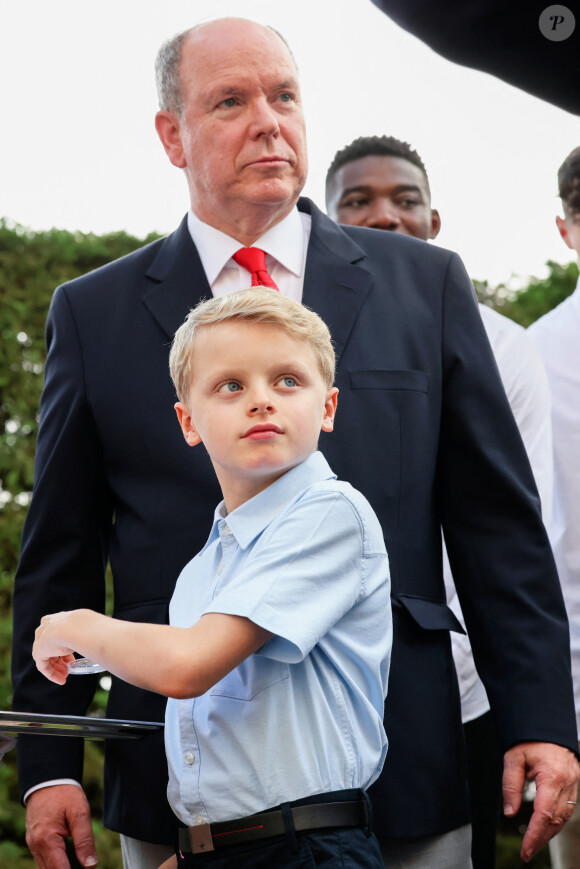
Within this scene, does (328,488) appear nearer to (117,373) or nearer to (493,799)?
(117,373)

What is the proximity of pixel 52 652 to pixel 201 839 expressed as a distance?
315 mm

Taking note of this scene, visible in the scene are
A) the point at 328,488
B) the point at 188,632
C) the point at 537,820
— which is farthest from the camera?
the point at 537,820

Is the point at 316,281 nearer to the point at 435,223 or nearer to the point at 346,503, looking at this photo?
the point at 346,503

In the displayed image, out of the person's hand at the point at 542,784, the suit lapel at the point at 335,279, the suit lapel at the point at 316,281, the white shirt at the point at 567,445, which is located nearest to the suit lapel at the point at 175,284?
the suit lapel at the point at 316,281

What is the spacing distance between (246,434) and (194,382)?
0.48 ft

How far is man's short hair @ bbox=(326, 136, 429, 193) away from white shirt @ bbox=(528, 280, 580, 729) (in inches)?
32.0

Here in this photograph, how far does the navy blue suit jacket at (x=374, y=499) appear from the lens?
2.12 meters

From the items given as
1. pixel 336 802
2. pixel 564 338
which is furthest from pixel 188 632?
pixel 564 338

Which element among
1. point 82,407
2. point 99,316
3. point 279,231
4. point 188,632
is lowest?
point 188,632

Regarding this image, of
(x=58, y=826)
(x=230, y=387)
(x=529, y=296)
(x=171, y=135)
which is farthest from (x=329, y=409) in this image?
(x=529, y=296)

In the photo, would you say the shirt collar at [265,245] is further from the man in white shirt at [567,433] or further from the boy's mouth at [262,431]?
the man in white shirt at [567,433]

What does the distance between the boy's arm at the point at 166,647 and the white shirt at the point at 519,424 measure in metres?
1.61

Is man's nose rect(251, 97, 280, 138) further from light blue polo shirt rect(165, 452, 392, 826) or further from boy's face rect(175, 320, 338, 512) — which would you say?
light blue polo shirt rect(165, 452, 392, 826)

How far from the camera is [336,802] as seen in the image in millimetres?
1557
